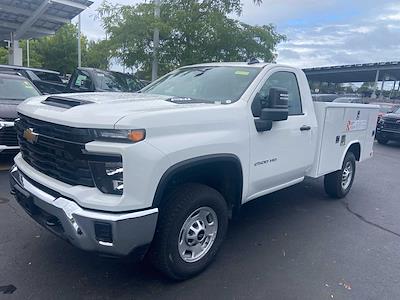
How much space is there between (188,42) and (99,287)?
10941 mm

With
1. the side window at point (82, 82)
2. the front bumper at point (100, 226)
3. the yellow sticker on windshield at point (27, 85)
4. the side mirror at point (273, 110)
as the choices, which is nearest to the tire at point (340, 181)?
the side mirror at point (273, 110)

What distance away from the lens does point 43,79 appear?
13094 millimetres

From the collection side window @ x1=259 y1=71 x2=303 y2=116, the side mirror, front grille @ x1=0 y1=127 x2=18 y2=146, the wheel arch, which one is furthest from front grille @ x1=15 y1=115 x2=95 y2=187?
front grille @ x1=0 y1=127 x2=18 y2=146

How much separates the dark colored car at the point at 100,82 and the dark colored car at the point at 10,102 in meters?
2.56

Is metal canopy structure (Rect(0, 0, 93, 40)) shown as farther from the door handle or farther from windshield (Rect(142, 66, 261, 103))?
the door handle

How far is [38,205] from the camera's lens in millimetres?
2969

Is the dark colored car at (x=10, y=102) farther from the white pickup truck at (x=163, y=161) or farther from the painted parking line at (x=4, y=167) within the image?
the white pickup truck at (x=163, y=161)

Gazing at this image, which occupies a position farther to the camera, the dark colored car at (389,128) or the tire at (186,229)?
the dark colored car at (389,128)

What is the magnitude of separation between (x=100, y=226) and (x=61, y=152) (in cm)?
68

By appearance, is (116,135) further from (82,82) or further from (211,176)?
(82,82)

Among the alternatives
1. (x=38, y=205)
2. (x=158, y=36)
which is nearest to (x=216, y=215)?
(x=38, y=205)

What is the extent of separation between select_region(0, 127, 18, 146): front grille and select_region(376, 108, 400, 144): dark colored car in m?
13.4

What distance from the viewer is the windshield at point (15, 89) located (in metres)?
7.15

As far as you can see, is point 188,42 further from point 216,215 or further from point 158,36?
point 216,215
